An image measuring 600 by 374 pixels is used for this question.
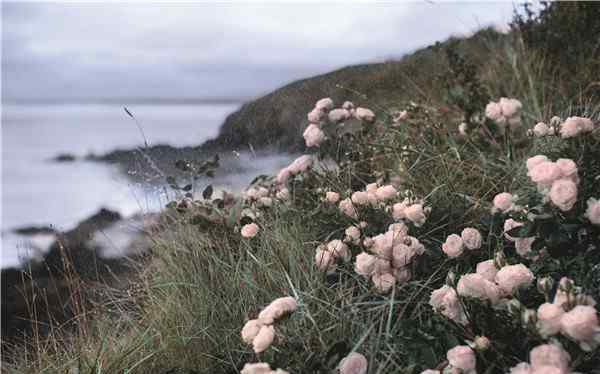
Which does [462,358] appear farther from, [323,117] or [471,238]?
[323,117]

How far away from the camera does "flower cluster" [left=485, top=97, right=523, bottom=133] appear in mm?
3104

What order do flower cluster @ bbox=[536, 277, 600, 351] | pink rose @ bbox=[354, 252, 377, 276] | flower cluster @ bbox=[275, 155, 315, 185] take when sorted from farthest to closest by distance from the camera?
flower cluster @ bbox=[275, 155, 315, 185]
pink rose @ bbox=[354, 252, 377, 276]
flower cluster @ bbox=[536, 277, 600, 351]

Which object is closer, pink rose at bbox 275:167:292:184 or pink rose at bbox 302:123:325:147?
pink rose at bbox 275:167:292:184

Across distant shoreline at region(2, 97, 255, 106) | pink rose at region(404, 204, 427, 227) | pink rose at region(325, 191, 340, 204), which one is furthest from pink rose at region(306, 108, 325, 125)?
pink rose at region(404, 204, 427, 227)

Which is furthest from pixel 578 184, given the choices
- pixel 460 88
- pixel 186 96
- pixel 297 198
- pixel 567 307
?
pixel 186 96

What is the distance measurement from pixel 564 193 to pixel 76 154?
263cm

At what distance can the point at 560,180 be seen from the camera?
171 centimetres

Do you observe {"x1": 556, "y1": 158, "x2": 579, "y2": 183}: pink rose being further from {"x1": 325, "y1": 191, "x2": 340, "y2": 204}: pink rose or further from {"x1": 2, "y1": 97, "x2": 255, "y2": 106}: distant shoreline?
{"x1": 2, "y1": 97, "x2": 255, "y2": 106}: distant shoreline

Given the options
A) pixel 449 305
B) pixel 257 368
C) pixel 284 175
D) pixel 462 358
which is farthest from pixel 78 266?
pixel 462 358

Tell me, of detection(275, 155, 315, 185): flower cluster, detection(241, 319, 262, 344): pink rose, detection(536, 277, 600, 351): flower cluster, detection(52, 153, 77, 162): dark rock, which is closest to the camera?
detection(536, 277, 600, 351): flower cluster

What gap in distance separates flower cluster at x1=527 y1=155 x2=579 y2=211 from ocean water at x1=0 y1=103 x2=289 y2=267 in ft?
6.32

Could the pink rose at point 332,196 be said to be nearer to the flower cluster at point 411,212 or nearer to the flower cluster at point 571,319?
the flower cluster at point 411,212

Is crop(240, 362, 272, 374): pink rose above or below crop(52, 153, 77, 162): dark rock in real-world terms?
below

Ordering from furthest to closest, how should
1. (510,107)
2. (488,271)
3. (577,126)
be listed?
(510,107) < (577,126) < (488,271)
